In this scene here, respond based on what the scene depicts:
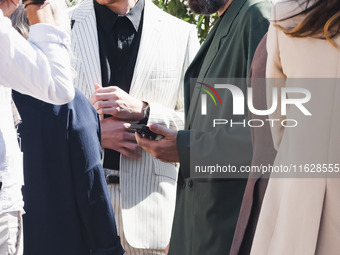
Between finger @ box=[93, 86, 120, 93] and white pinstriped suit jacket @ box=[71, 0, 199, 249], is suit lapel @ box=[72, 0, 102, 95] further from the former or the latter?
finger @ box=[93, 86, 120, 93]

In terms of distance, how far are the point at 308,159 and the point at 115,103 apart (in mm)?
1999

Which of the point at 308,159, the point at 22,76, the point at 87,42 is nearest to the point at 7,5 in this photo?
the point at 22,76

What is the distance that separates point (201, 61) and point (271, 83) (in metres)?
1.27

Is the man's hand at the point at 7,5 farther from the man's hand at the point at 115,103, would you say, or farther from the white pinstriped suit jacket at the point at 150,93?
the white pinstriped suit jacket at the point at 150,93

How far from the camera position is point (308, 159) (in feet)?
7.68

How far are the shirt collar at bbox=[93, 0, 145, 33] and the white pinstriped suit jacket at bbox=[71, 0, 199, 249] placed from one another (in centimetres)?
4

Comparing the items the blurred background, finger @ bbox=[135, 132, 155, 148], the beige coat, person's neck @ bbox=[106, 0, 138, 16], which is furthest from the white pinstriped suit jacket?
the beige coat

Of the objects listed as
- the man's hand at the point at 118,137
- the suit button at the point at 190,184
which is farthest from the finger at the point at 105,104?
the suit button at the point at 190,184

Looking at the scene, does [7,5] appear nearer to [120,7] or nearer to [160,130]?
[160,130]

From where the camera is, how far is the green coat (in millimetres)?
3375

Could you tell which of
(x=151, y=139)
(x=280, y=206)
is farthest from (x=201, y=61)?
(x=280, y=206)

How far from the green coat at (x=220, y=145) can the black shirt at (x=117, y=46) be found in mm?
876

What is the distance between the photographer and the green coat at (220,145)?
338 cm

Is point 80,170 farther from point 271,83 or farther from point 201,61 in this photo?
point 271,83
